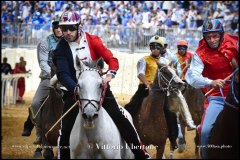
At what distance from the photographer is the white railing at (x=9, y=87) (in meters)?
23.2

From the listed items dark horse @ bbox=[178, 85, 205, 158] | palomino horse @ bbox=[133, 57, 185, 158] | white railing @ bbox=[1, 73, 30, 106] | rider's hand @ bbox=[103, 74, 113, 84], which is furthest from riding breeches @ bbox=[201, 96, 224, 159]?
white railing @ bbox=[1, 73, 30, 106]

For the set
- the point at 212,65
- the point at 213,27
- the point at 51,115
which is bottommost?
the point at 51,115

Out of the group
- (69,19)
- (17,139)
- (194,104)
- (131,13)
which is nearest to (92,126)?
(69,19)

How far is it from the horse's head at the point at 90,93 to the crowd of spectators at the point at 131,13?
17.1 metres

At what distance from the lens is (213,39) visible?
348 inches

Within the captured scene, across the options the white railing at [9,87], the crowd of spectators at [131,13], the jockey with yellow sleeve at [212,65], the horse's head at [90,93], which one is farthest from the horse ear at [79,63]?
the crowd of spectators at [131,13]

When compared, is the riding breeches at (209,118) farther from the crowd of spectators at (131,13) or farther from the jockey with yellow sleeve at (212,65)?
the crowd of spectators at (131,13)

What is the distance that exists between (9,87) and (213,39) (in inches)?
599

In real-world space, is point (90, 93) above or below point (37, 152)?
above

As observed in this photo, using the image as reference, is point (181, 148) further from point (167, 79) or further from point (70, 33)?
point (70, 33)

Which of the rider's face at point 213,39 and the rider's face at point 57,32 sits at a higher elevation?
the rider's face at point 213,39

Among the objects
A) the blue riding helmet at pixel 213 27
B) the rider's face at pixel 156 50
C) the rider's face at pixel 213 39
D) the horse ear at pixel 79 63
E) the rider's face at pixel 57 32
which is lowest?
the rider's face at pixel 156 50

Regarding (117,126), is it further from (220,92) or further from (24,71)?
(24,71)

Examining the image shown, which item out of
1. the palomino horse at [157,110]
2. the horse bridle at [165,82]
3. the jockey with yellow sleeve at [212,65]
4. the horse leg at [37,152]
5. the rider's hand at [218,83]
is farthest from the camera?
the horse leg at [37,152]
